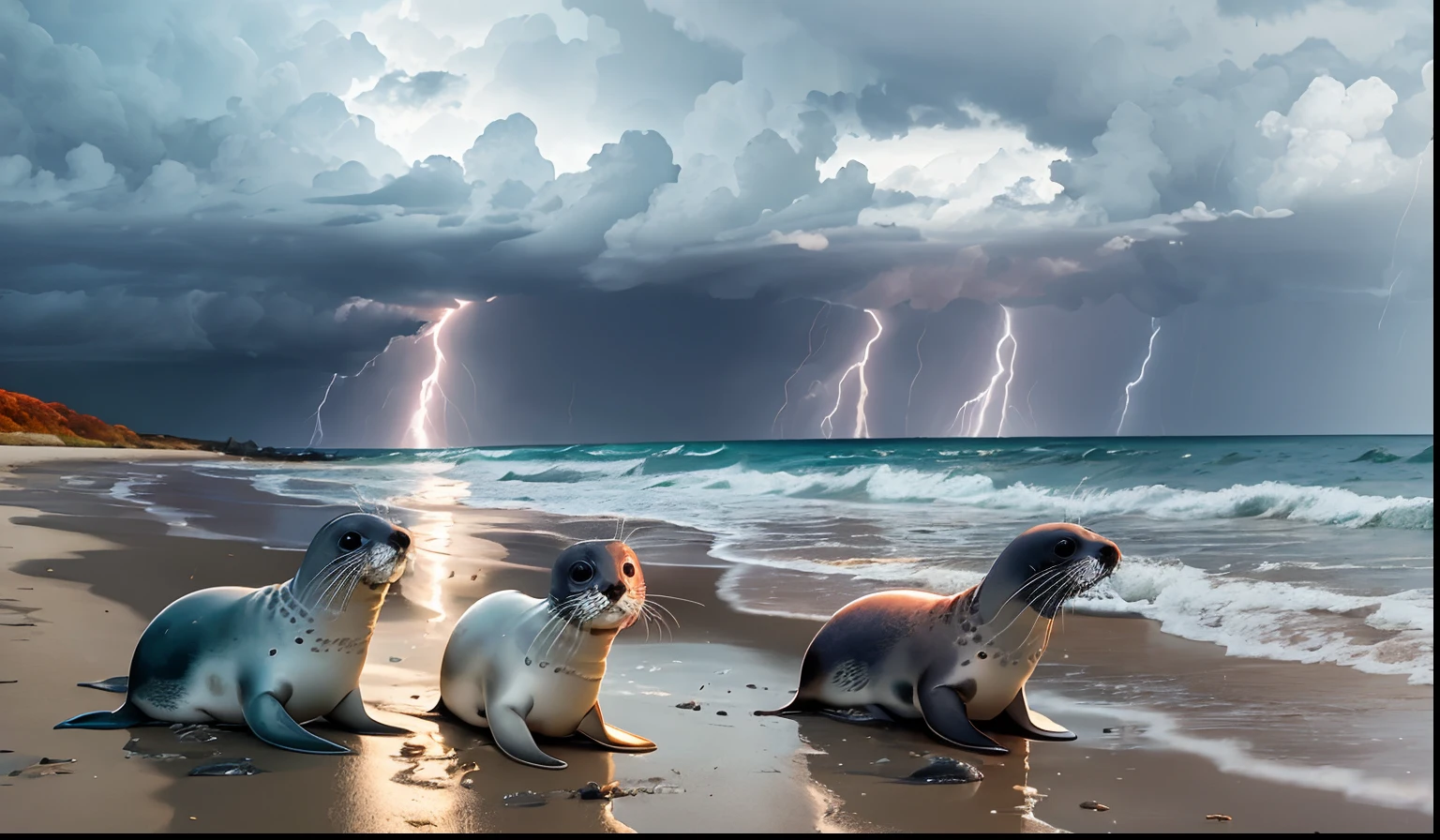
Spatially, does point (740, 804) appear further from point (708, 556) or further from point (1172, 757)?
point (708, 556)

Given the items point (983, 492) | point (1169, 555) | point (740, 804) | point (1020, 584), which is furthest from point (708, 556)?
point (983, 492)

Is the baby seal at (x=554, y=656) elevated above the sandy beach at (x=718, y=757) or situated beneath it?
elevated above

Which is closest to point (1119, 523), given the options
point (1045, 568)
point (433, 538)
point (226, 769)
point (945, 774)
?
point (433, 538)

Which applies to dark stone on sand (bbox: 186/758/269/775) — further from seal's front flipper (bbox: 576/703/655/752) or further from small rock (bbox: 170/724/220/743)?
seal's front flipper (bbox: 576/703/655/752)

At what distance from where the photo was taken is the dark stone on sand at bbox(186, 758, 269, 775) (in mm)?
4195

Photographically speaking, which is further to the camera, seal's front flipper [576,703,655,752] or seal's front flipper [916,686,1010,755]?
seal's front flipper [916,686,1010,755]

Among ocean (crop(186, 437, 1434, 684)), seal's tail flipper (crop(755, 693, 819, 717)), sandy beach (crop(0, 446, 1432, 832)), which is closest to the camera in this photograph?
sandy beach (crop(0, 446, 1432, 832))

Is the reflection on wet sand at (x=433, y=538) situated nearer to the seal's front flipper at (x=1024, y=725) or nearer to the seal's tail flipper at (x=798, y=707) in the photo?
the seal's tail flipper at (x=798, y=707)

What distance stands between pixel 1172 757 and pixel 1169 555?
8458mm

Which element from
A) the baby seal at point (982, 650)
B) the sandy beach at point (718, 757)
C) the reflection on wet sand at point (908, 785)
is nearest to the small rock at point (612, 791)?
the sandy beach at point (718, 757)

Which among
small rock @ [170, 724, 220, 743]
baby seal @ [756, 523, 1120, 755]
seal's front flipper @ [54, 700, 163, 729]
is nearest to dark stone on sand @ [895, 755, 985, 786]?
baby seal @ [756, 523, 1120, 755]

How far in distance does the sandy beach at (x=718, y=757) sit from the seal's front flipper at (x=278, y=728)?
7cm

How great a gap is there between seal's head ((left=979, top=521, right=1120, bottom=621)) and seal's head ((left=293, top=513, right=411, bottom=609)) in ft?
9.25

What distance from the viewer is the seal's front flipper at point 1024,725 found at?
5.28m
